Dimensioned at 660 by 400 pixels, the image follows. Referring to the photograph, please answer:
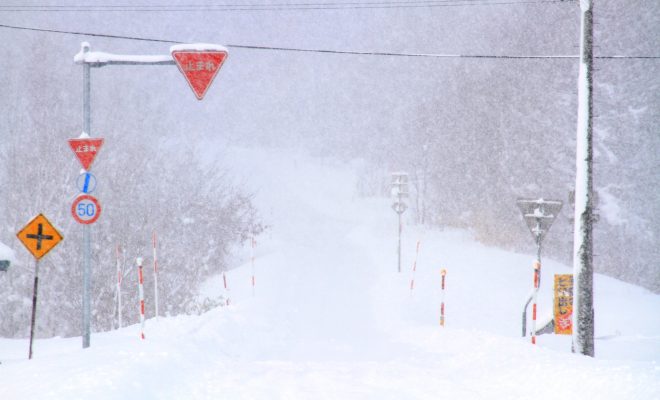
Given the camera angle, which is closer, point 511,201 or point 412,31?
point 511,201

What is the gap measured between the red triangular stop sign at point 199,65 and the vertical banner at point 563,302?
7572 millimetres

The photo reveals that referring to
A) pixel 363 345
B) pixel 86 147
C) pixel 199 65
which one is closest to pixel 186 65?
pixel 199 65

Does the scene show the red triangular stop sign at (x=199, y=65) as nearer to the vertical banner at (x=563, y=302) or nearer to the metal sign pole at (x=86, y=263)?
the metal sign pole at (x=86, y=263)

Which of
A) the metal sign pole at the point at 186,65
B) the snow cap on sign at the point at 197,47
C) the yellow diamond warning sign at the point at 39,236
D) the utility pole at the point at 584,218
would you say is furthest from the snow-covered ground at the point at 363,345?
the snow cap on sign at the point at 197,47

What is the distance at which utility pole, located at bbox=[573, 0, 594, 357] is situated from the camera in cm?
953

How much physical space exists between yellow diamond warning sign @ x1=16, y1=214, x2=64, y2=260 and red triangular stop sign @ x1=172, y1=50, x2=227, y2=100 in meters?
3.39

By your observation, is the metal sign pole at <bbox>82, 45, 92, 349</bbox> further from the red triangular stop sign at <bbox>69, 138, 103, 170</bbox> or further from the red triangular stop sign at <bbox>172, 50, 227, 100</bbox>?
the red triangular stop sign at <bbox>172, 50, 227, 100</bbox>

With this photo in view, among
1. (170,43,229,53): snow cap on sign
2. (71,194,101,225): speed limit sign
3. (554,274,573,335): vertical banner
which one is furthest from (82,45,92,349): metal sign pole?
(554,274,573,335): vertical banner

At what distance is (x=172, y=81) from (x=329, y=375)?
7284 cm

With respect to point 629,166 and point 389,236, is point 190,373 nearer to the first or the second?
point 629,166

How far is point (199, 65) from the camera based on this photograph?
9531mm

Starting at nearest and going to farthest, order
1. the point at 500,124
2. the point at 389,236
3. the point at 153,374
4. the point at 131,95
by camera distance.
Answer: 1. the point at 153,374
2. the point at 500,124
3. the point at 389,236
4. the point at 131,95

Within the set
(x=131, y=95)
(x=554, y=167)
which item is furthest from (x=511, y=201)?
(x=131, y=95)

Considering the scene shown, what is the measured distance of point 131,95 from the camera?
4162cm
